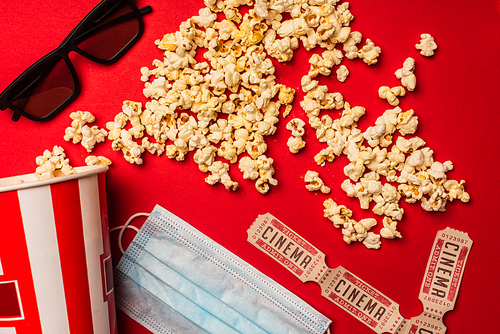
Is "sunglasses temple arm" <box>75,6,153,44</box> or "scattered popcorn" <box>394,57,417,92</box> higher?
"scattered popcorn" <box>394,57,417,92</box>

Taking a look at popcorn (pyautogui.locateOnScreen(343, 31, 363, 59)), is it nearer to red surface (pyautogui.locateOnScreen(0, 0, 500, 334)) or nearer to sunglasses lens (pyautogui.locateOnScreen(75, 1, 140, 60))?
red surface (pyautogui.locateOnScreen(0, 0, 500, 334))

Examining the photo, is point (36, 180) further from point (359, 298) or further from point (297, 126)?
point (359, 298)

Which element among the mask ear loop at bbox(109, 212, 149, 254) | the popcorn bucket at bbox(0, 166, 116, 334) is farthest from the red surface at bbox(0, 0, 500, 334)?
the popcorn bucket at bbox(0, 166, 116, 334)

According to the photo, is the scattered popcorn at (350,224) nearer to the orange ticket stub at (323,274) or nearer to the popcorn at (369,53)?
the orange ticket stub at (323,274)

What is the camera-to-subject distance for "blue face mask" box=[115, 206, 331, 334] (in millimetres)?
819

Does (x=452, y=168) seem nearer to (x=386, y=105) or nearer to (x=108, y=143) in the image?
(x=386, y=105)

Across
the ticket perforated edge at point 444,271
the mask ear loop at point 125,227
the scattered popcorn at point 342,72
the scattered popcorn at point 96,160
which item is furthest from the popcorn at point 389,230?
the scattered popcorn at point 96,160

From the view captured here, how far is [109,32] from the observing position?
32.0 inches

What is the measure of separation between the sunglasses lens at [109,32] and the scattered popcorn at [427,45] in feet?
2.25

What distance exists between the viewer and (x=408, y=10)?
81 centimetres

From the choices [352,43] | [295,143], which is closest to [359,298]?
[295,143]

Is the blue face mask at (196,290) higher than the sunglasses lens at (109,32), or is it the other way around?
the sunglasses lens at (109,32)

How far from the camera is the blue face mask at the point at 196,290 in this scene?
2.69 ft

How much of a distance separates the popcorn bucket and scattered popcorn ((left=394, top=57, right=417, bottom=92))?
2.40 feet
